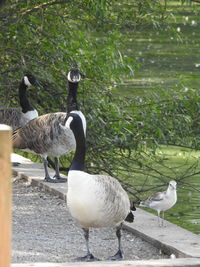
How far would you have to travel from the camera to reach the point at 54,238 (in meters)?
7.69

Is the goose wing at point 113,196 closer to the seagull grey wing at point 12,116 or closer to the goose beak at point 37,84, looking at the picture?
the goose beak at point 37,84

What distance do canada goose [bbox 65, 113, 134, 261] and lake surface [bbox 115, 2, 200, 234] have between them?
3052 millimetres

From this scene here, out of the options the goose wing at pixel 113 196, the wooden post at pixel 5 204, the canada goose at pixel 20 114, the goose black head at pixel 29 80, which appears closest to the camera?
the wooden post at pixel 5 204

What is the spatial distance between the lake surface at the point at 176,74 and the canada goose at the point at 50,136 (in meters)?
1.57

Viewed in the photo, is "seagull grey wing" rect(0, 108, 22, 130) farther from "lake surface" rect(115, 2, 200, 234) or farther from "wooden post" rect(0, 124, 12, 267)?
"wooden post" rect(0, 124, 12, 267)

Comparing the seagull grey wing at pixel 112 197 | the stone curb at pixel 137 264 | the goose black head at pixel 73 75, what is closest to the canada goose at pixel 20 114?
the goose black head at pixel 73 75

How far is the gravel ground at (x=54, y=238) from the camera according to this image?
7137 mm

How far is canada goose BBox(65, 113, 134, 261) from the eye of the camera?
661 cm

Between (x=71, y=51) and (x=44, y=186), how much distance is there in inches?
95.2

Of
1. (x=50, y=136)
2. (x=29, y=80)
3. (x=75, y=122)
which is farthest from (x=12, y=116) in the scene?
(x=75, y=122)

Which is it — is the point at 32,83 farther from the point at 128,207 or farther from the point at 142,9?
the point at 128,207

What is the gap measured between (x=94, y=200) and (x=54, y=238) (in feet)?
3.97

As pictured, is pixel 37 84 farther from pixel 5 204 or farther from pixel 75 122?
pixel 5 204

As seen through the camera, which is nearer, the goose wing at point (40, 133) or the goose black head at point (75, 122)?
the goose black head at point (75, 122)
